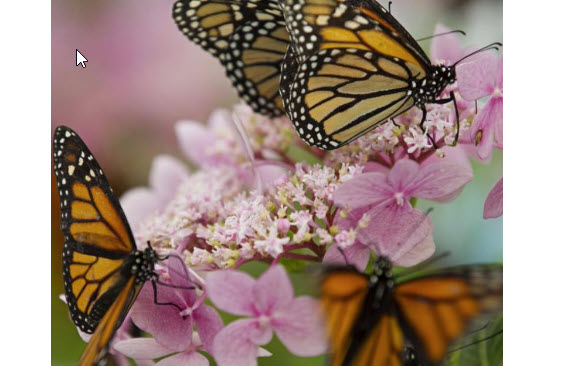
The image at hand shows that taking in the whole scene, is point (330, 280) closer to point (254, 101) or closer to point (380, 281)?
point (380, 281)

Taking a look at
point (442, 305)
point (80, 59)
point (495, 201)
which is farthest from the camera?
point (80, 59)

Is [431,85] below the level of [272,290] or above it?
above

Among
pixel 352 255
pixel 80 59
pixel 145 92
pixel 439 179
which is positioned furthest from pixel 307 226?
pixel 145 92

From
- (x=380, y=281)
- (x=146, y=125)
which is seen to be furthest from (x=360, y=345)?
(x=146, y=125)

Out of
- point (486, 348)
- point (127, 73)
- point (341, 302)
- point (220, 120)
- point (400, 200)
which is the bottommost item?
point (486, 348)

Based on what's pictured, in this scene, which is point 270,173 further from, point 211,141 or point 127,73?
point 127,73

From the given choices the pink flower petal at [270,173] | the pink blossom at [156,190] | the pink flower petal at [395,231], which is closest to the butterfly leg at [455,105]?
the pink flower petal at [395,231]

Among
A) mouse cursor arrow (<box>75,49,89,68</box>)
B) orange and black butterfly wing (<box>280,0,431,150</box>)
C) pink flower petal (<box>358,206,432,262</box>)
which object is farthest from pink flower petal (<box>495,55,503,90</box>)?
mouse cursor arrow (<box>75,49,89,68</box>)
